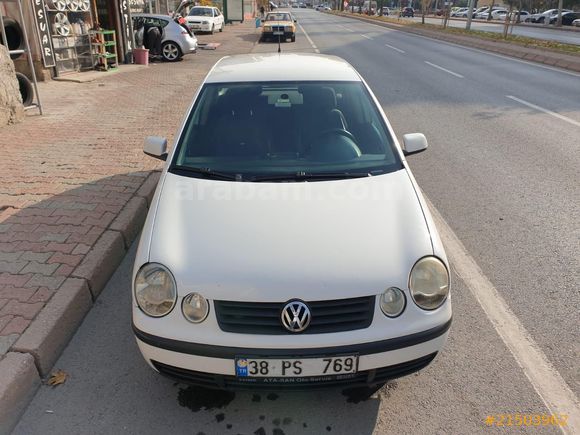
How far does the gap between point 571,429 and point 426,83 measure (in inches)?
466

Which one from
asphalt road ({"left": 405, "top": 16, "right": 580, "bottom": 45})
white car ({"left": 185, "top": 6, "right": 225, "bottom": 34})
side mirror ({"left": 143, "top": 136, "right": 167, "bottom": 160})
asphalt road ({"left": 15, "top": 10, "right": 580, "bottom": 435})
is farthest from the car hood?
white car ({"left": 185, "top": 6, "right": 225, "bottom": 34})

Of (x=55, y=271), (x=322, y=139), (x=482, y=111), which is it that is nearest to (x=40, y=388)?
(x=55, y=271)

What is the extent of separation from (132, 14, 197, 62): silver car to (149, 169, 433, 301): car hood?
15.8 metres

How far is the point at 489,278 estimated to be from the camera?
384 centimetres

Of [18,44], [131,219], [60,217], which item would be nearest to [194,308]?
[131,219]

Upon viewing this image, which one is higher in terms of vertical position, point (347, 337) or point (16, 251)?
point (347, 337)

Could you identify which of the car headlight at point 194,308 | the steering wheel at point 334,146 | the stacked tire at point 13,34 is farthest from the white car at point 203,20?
the car headlight at point 194,308

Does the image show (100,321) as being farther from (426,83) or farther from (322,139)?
(426,83)

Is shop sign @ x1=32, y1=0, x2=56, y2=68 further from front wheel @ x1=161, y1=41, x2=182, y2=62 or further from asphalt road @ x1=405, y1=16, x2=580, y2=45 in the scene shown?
asphalt road @ x1=405, y1=16, x2=580, y2=45

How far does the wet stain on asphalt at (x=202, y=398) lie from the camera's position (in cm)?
262

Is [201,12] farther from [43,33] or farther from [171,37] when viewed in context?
[43,33]

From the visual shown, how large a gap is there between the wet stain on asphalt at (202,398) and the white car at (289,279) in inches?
11.1

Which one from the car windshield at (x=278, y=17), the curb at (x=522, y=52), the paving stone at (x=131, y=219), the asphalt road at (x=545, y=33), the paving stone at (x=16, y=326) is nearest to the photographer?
the paving stone at (x=16, y=326)

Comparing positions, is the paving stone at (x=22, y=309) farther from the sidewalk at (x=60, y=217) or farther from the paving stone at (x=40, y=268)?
the paving stone at (x=40, y=268)
